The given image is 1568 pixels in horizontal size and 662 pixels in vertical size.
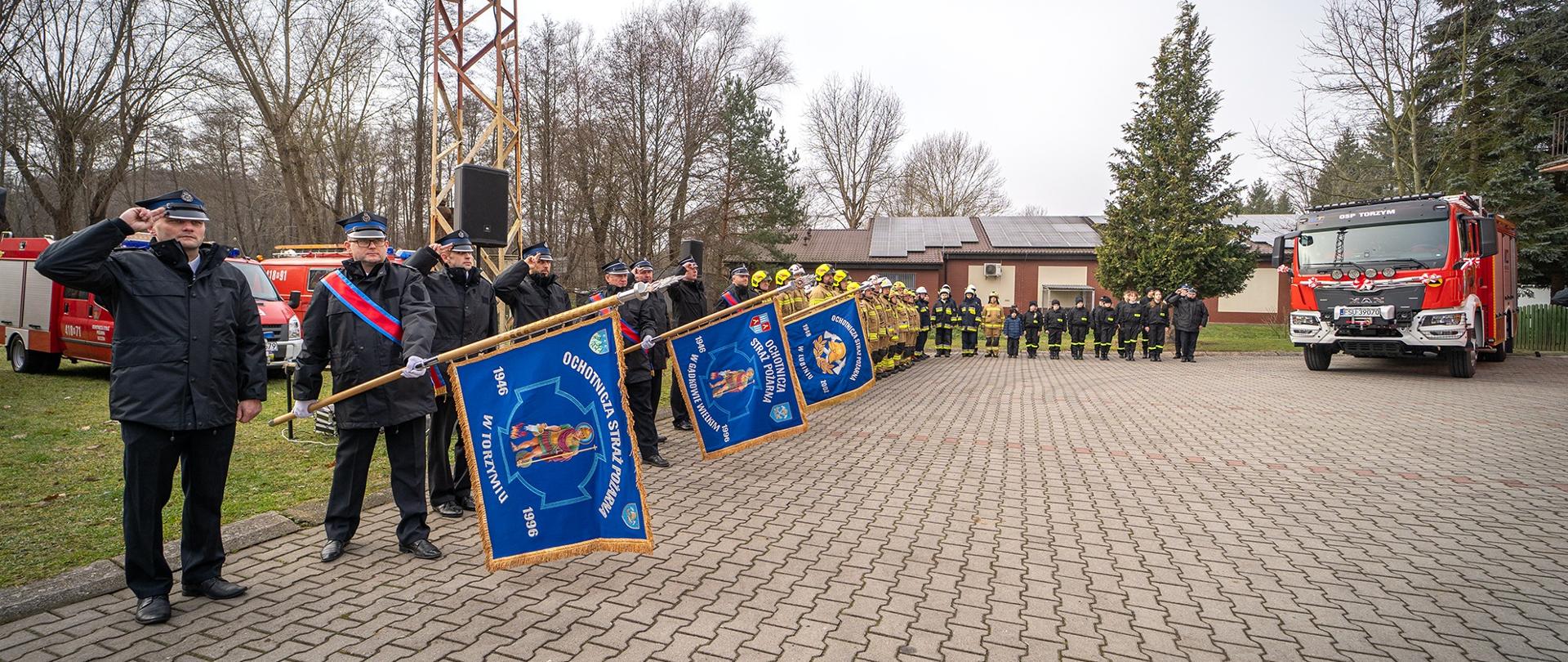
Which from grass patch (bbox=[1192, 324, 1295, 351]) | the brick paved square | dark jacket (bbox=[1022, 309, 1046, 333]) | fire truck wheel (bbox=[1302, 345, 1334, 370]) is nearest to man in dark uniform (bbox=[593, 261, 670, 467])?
the brick paved square

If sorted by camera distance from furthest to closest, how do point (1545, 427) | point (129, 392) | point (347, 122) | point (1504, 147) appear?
point (347, 122) < point (1504, 147) < point (1545, 427) < point (129, 392)

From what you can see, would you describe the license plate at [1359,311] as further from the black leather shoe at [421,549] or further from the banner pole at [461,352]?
the black leather shoe at [421,549]

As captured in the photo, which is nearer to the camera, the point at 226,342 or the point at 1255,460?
the point at 226,342

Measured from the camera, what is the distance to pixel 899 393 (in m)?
13.2

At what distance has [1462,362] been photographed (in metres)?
14.3

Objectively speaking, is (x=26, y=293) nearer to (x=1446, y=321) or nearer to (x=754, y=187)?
(x=754, y=187)

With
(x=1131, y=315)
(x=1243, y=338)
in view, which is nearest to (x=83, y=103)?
(x=1131, y=315)

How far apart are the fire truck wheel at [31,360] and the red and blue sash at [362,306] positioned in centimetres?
1287

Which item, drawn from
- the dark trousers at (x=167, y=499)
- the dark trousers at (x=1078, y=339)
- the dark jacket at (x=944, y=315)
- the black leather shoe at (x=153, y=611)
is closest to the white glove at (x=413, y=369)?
the dark trousers at (x=167, y=499)

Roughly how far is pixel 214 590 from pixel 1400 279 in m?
17.0

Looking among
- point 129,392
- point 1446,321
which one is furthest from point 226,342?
point 1446,321

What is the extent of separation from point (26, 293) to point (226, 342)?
13.5 metres

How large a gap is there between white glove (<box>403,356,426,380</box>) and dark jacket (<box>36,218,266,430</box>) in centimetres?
63

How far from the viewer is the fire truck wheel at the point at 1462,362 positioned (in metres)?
14.2
